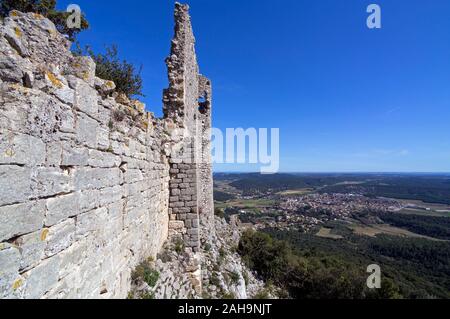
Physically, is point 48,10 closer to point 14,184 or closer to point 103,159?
point 103,159

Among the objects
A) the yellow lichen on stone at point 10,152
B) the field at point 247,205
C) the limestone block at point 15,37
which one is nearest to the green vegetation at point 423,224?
the field at point 247,205

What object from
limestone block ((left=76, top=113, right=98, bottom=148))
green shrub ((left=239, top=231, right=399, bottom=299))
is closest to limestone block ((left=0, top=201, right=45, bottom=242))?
limestone block ((left=76, top=113, right=98, bottom=148))

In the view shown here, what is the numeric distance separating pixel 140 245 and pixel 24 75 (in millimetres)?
3536

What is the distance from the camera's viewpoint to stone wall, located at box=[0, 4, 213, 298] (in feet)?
5.96

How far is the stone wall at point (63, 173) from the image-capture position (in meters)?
1.82

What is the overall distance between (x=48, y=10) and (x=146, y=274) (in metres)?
9.72

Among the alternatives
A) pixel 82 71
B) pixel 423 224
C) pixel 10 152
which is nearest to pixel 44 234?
pixel 10 152

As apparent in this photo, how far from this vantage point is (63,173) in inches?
94.8

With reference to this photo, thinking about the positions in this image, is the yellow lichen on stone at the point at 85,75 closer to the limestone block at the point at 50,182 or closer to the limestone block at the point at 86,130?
the limestone block at the point at 86,130

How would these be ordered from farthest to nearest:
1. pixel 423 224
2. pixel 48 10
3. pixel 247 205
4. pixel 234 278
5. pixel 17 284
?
pixel 247 205, pixel 423 224, pixel 48 10, pixel 234 278, pixel 17 284

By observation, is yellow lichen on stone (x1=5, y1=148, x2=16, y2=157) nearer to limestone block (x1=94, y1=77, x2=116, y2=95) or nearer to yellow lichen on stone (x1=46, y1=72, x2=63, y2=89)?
yellow lichen on stone (x1=46, y1=72, x2=63, y2=89)

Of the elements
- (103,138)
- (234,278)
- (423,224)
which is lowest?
(423,224)
